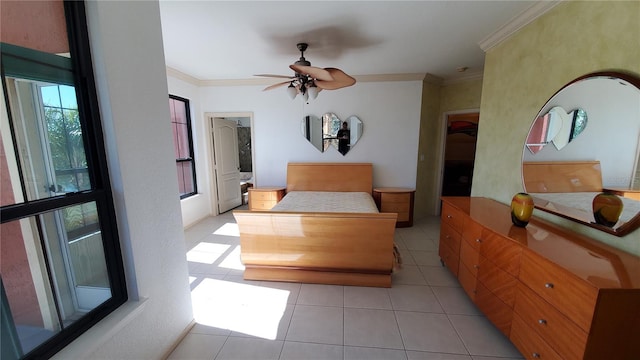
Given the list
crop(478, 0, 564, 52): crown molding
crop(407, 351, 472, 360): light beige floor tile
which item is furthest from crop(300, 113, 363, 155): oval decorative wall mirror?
crop(407, 351, 472, 360): light beige floor tile

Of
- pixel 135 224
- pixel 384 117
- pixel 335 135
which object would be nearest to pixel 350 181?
pixel 335 135

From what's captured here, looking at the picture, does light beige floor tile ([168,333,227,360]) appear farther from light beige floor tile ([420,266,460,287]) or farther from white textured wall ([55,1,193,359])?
light beige floor tile ([420,266,460,287])

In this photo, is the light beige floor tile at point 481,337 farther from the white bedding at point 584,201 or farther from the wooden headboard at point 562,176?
the wooden headboard at point 562,176

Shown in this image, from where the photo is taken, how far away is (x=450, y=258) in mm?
2412

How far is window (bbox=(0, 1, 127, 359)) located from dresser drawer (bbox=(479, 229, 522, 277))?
250cm

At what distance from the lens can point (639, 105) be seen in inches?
49.9

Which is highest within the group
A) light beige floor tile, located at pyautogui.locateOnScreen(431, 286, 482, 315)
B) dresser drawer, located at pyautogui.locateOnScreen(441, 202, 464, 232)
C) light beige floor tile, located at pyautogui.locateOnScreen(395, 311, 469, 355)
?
dresser drawer, located at pyautogui.locateOnScreen(441, 202, 464, 232)

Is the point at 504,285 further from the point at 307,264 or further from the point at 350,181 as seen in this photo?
the point at 350,181

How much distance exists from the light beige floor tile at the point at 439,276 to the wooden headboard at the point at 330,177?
178 cm

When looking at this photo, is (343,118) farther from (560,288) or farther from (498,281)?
(560,288)

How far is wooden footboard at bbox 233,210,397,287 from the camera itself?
86.5 inches

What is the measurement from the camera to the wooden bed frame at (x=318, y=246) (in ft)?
7.21

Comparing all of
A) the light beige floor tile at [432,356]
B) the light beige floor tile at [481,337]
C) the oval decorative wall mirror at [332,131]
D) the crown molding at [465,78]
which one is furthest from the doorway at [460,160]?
the light beige floor tile at [432,356]

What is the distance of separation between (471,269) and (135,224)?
257 cm
